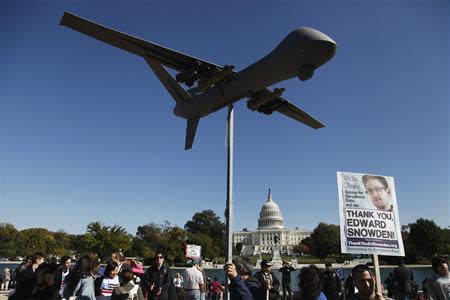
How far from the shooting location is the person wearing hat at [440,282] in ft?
18.4

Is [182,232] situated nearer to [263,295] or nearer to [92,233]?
[92,233]

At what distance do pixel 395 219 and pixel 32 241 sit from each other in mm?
118955

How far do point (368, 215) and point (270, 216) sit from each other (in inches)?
5667

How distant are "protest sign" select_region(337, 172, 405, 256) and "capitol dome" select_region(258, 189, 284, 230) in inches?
5604

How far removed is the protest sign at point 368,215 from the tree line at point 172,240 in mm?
49123

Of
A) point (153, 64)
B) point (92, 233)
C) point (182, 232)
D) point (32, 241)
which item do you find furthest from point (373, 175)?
point (32, 241)

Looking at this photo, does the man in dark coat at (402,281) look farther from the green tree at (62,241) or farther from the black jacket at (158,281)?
the green tree at (62,241)

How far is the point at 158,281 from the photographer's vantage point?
7.46 metres

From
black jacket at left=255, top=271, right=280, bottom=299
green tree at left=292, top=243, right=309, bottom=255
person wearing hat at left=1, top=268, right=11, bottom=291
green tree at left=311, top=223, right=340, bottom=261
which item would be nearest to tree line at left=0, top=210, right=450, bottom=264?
green tree at left=311, top=223, right=340, bottom=261

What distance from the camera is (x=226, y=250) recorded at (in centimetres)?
548

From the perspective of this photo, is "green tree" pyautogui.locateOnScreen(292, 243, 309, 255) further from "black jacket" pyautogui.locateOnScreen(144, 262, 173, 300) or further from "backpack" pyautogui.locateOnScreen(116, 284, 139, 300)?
"backpack" pyautogui.locateOnScreen(116, 284, 139, 300)

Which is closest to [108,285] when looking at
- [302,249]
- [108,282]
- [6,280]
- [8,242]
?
[108,282]

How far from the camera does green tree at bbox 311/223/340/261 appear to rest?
94188 millimetres

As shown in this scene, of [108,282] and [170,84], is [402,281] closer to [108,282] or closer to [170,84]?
[108,282]
